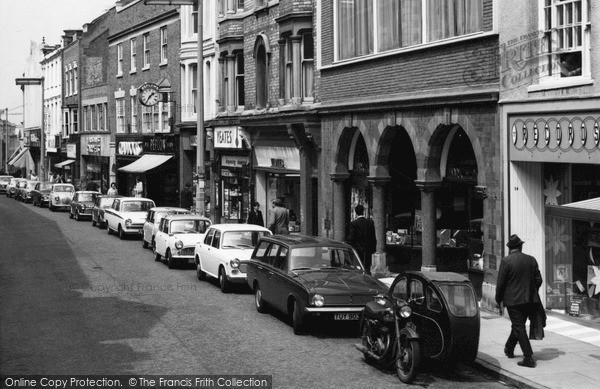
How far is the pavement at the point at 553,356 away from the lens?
1229 centimetres

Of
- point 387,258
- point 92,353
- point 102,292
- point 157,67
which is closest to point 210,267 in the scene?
point 102,292

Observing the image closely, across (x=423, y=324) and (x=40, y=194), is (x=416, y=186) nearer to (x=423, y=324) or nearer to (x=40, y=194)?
(x=423, y=324)

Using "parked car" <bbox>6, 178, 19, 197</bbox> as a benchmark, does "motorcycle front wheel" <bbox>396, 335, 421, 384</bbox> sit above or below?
below

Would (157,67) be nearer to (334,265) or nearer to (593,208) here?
(334,265)

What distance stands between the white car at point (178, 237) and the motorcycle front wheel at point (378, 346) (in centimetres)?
1207

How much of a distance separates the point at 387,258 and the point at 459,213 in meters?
3.80

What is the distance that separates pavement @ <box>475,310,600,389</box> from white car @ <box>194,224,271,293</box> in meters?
5.89

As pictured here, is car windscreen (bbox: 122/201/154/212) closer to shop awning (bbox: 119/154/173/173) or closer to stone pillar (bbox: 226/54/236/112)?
stone pillar (bbox: 226/54/236/112)

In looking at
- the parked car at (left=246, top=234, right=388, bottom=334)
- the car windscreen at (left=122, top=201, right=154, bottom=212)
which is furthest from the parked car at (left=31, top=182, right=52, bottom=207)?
the parked car at (left=246, top=234, right=388, bottom=334)

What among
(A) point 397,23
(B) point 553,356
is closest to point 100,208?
(A) point 397,23

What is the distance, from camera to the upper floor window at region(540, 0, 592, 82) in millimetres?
15812

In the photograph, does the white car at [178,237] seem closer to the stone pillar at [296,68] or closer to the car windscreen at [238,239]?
the car windscreen at [238,239]

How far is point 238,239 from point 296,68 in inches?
349

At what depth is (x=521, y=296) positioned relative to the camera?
43.5ft
